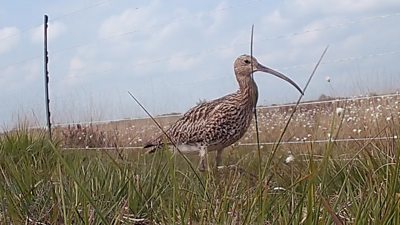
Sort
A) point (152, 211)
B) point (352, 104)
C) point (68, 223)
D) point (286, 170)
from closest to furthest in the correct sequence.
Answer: point (68, 223), point (152, 211), point (286, 170), point (352, 104)

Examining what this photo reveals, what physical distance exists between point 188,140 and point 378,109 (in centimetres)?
161

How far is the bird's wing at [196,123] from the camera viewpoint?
230 inches

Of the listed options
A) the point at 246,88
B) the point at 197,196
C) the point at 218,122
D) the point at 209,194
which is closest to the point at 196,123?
the point at 218,122

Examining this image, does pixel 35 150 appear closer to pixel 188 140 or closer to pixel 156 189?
pixel 188 140

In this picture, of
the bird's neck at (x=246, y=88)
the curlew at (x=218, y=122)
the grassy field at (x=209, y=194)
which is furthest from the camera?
the bird's neck at (x=246, y=88)

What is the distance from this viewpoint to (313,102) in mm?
6664

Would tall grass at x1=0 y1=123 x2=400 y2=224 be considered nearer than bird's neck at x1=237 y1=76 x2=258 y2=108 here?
Yes

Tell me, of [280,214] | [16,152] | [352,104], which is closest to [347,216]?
[280,214]

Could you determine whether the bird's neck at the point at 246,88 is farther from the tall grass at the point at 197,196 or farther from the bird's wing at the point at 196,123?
the tall grass at the point at 197,196

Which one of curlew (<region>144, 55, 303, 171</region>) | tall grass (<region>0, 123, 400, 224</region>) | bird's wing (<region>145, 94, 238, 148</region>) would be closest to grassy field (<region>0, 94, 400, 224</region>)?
tall grass (<region>0, 123, 400, 224</region>)

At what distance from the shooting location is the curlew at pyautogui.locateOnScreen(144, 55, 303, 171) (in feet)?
18.8

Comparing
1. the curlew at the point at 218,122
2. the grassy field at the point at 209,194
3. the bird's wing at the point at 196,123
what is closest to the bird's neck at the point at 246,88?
the curlew at the point at 218,122

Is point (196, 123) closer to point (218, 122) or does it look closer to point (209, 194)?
point (218, 122)

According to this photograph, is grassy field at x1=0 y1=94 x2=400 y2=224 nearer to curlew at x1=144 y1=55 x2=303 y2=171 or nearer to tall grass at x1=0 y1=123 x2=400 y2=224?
tall grass at x1=0 y1=123 x2=400 y2=224
